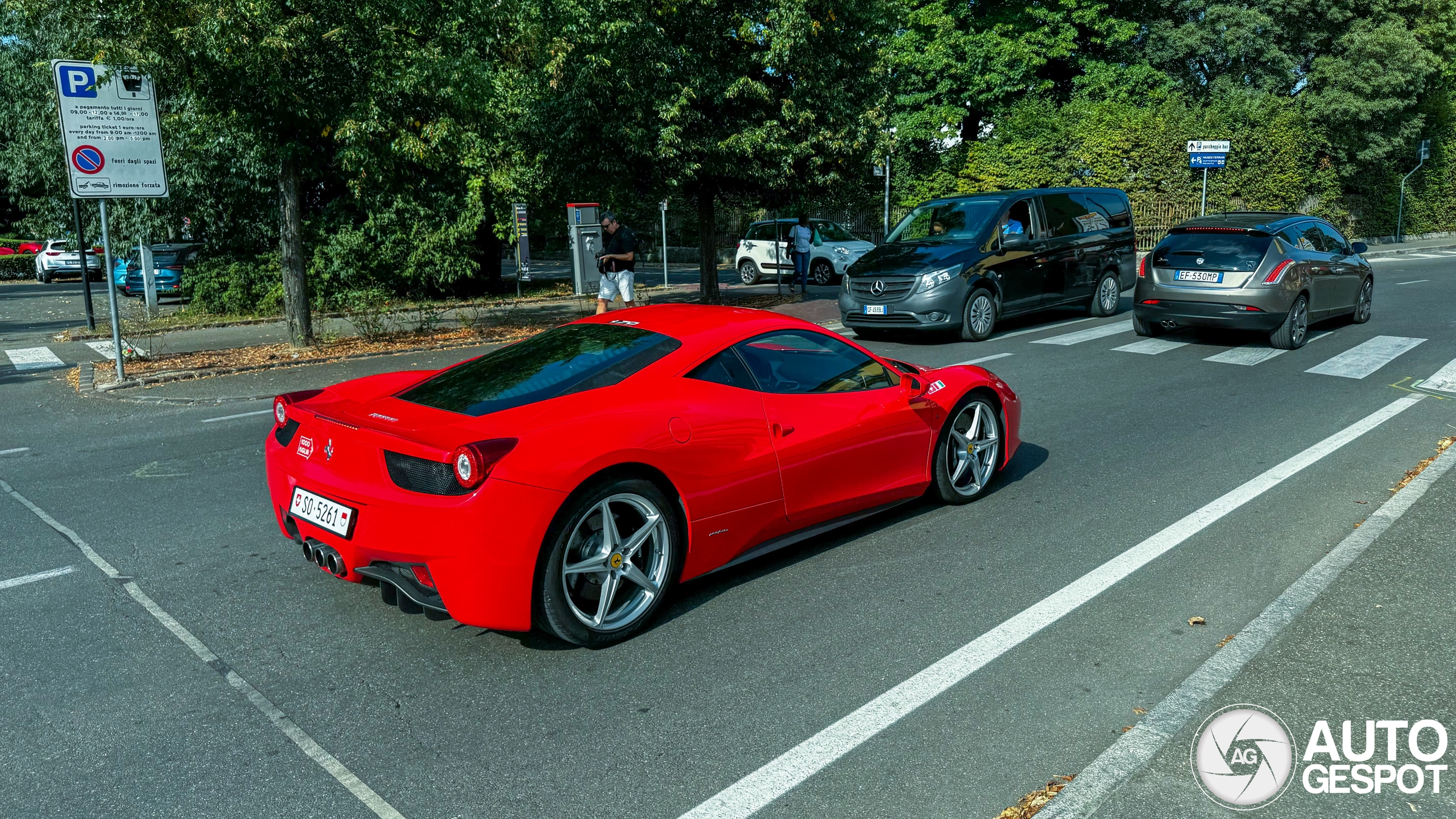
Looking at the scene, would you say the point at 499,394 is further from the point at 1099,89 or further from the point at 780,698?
the point at 1099,89

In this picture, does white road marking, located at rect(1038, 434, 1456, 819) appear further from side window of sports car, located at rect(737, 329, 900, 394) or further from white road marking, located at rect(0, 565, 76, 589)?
white road marking, located at rect(0, 565, 76, 589)

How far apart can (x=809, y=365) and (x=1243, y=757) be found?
2706 millimetres

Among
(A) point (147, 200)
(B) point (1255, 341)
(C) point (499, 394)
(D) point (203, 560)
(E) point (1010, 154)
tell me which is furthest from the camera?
(E) point (1010, 154)

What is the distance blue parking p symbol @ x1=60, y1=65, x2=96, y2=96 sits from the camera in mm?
11258

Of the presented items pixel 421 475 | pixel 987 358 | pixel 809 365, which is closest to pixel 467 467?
pixel 421 475

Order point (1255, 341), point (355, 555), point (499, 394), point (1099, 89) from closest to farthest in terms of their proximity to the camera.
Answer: point (355, 555) < point (499, 394) < point (1255, 341) < point (1099, 89)

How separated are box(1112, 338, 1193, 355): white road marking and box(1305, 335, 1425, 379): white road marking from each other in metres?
1.70

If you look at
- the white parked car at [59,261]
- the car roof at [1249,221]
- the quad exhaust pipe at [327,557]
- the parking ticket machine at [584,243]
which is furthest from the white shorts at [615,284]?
the white parked car at [59,261]

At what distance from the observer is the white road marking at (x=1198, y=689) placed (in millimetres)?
3115

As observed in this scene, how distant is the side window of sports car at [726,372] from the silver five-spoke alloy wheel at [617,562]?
2.45 feet

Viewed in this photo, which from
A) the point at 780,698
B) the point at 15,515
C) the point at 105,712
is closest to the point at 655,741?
the point at 780,698

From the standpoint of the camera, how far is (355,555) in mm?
4094

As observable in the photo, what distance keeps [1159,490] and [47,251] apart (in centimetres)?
3773

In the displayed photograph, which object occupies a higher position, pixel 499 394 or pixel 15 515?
pixel 499 394
